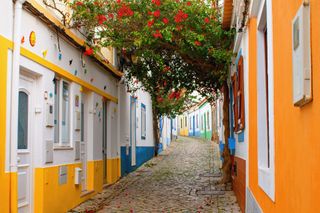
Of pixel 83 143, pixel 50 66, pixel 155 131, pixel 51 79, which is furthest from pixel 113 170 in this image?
pixel 155 131

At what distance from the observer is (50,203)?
8289mm

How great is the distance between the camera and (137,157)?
18328 millimetres

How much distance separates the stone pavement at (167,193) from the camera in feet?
32.6

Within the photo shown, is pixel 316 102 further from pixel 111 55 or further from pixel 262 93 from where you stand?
pixel 111 55

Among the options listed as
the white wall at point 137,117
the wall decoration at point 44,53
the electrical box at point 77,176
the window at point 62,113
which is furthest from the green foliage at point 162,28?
the white wall at point 137,117

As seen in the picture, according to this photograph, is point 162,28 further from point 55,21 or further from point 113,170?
point 113,170

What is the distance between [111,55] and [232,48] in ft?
14.6

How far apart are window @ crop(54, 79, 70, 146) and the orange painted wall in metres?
4.89

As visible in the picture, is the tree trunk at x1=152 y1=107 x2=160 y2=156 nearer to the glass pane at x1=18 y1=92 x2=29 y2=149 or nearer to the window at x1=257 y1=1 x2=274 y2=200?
the glass pane at x1=18 y1=92 x2=29 y2=149

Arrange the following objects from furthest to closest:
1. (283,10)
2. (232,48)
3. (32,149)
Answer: (232,48), (32,149), (283,10)

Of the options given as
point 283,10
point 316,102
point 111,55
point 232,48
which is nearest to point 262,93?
point 283,10

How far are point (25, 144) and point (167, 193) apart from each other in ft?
16.2

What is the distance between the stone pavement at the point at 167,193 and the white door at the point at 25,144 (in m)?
1.94

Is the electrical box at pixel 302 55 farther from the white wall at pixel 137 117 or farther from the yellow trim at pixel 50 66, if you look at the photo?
the white wall at pixel 137 117
